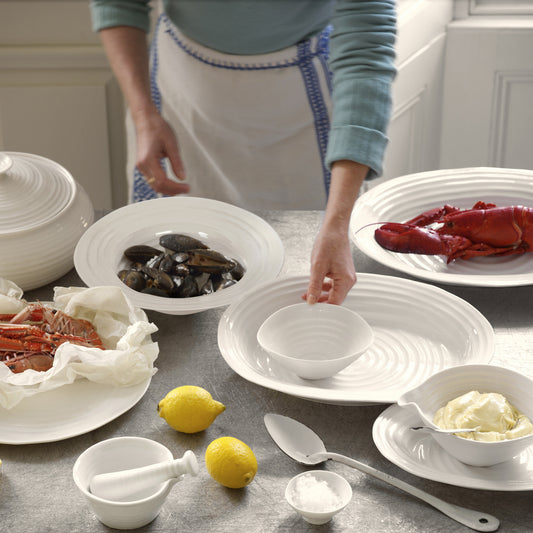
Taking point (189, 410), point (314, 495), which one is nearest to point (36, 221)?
point (189, 410)

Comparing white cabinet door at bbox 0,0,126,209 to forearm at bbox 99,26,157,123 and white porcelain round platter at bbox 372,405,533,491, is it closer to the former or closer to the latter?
forearm at bbox 99,26,157,123

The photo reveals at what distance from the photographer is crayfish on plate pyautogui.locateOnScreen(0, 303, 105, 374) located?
1065mm

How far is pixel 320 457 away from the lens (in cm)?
92

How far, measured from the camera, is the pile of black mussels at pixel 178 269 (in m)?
1.25

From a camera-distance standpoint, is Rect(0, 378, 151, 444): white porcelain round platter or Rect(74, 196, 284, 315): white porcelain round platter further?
Rect(74, 196, 284, 315): white porcelain round platter

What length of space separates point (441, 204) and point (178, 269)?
607mm

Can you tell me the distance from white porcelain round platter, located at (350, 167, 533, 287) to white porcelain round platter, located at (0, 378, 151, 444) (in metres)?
0.54

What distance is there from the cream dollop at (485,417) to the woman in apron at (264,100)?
1.06 ft

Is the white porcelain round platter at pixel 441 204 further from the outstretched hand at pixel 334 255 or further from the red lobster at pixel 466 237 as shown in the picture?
the outstretched hand at pixel 334 255

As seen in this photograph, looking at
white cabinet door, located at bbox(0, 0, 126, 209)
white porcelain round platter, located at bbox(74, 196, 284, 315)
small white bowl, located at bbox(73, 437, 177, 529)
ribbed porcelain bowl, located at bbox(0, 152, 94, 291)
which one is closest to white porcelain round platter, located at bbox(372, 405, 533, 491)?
small white bowl, located at bbox(73, 437, 177, 529)

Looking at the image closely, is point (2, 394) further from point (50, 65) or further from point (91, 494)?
point (50, 65)

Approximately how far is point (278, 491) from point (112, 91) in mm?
2087

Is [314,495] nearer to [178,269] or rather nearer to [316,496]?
[316,496]

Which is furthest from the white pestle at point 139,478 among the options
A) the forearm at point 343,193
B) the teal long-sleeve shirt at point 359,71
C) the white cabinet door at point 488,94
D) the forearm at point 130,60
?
the white cabinet door at point 488,94
